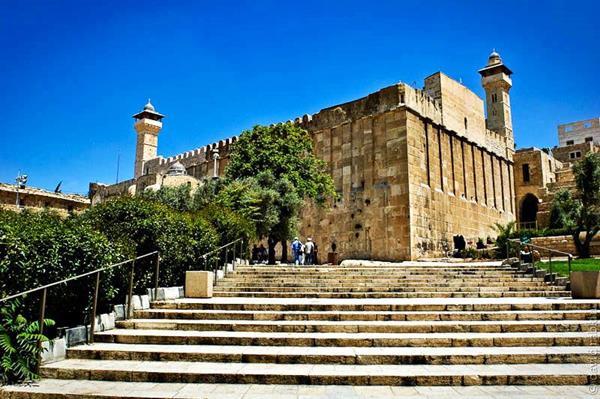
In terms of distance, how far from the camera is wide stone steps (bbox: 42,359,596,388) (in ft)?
16.5

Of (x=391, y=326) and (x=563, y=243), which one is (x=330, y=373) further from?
(x=563, y=243)

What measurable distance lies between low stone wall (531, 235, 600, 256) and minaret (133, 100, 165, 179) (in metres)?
39.9

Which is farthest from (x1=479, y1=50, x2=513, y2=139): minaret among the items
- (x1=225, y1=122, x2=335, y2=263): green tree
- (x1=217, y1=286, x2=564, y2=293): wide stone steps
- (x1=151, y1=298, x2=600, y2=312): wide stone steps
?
(x1=151, y1=298, x2=600, y2=312): wide stone steps

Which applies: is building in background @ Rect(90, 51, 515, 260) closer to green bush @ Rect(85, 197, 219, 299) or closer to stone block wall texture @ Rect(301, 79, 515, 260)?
stone block wall texture @ Rect(301, 79, 515, 260)

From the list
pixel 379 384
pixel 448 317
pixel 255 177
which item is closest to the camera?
pixel 379 384

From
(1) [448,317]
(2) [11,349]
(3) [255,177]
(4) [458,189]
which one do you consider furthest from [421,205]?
(2) [11,349]

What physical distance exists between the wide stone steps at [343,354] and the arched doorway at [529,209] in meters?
30.2

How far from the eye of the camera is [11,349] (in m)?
5.19

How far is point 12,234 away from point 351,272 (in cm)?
851

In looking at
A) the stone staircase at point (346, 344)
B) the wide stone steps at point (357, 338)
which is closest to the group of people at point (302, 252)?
the stone staircase at point (346, 344)

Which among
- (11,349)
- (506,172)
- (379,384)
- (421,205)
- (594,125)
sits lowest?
(379,384)

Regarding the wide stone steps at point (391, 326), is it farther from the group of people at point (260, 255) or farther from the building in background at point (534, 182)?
the building in background at point (534, 182)

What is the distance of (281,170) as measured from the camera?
66.0ft

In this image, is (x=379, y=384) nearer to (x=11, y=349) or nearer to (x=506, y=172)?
(x=11, y=349)
